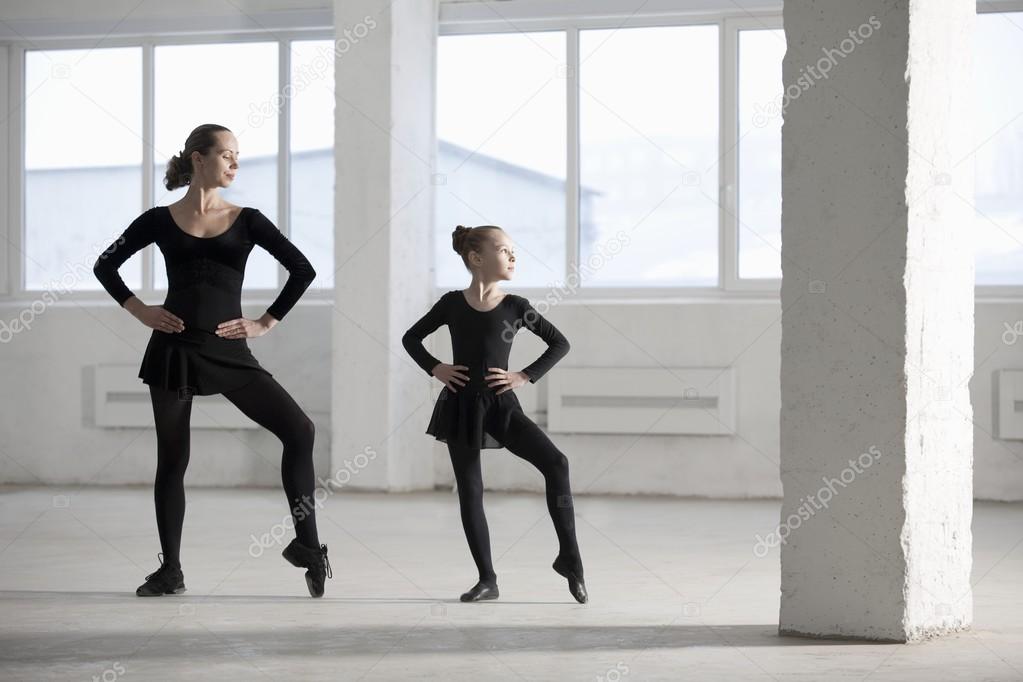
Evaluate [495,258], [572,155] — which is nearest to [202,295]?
[495,258]

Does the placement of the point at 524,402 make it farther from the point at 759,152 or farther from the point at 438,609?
the point at 438,609

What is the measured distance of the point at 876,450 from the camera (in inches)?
135

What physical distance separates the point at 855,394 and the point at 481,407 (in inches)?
46.1

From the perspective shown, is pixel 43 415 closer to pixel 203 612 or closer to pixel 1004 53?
pixel 203 612

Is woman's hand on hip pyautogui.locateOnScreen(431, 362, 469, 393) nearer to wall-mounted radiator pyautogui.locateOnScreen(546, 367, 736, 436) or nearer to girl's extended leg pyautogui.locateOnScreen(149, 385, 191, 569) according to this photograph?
girl's extended leg pyautogui.locateOnScreen(149, 385, 191, 569)

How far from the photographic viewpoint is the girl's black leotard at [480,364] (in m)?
4.10

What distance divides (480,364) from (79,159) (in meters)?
5.46

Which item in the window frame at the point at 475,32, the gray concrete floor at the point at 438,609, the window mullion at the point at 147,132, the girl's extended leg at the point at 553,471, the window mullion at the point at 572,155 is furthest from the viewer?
the window mullion at the point at 147,132

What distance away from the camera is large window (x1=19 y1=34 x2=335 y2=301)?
8.30 m

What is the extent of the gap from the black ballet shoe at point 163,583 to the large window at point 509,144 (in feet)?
13.2

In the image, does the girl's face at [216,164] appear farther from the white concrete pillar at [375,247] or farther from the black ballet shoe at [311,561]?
the white concrete pillar at [375,247]

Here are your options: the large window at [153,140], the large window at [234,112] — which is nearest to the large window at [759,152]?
the large window at [153,140]

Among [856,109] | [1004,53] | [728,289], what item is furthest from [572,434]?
[856,109]

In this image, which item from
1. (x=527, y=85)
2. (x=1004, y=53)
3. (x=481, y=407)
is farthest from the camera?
(x=527, y=85)
